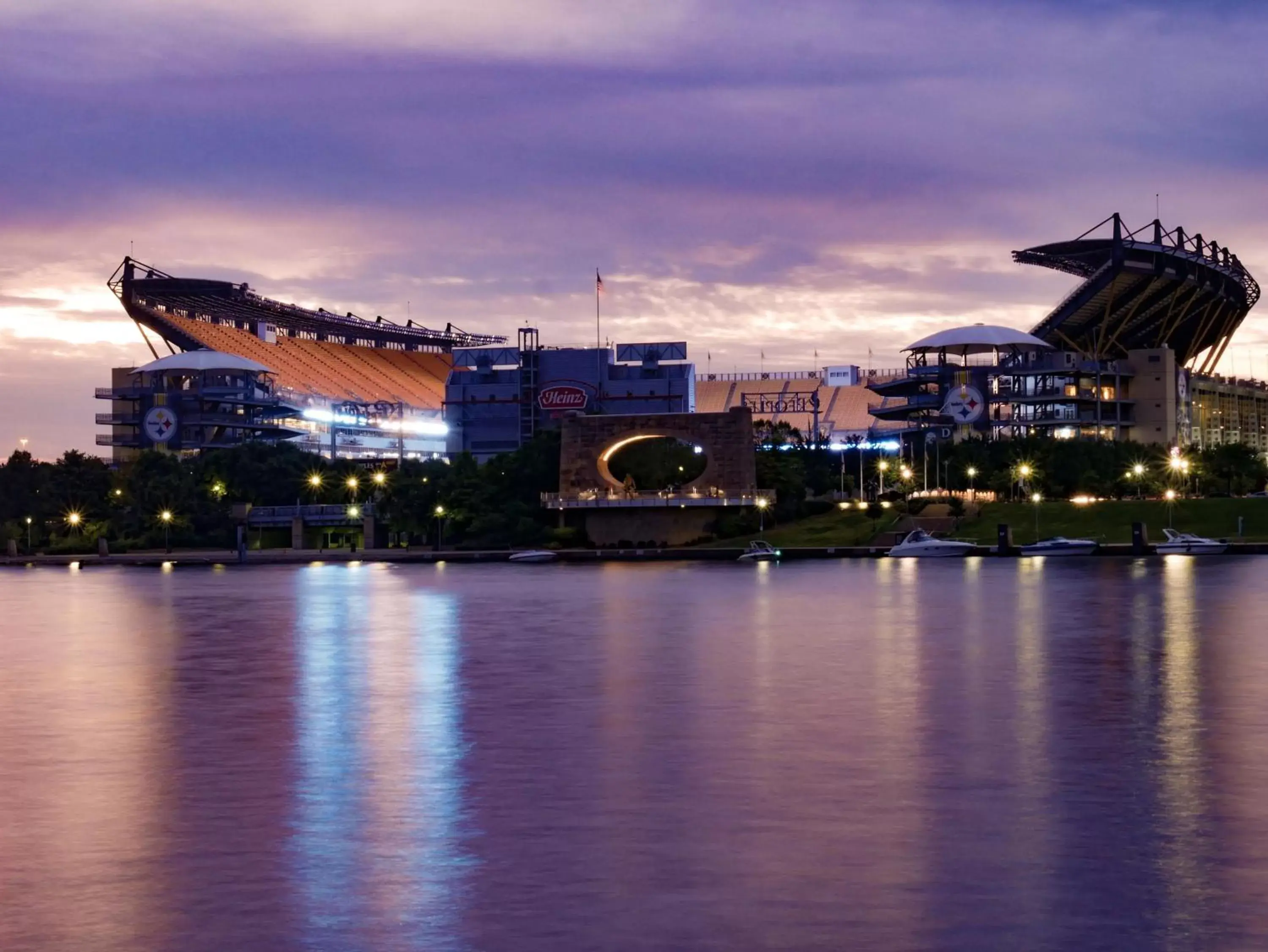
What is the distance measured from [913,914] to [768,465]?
148 metres

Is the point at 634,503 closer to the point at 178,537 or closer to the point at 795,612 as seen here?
the point at 178,537

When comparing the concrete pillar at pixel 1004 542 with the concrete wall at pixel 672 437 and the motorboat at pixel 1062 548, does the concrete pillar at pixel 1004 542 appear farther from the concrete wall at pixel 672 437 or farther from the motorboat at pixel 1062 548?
the concrete wall at pixel 672 437

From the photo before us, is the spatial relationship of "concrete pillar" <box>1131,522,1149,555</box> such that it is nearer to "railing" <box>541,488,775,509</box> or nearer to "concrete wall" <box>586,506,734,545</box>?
"railing" <box>541,488,775,509</box>

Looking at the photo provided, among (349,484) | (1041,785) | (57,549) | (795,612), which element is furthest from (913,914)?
(57,549)

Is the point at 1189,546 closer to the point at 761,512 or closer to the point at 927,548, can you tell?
the point at 927,548

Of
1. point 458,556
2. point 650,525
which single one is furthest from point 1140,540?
point 458,556

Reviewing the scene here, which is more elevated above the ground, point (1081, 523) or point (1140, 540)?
point (1081, 523)

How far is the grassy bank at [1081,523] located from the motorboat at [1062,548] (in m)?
6.92

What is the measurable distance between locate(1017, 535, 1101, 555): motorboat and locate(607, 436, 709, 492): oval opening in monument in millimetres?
39880

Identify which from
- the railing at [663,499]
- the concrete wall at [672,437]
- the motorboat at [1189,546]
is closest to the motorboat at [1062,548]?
the motorboat at [1189,546]

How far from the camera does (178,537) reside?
190125 mm

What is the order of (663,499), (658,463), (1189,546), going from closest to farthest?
1. (1189,546)
2. (663,499)
3. (658,463)

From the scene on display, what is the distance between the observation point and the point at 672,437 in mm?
Result: 173250

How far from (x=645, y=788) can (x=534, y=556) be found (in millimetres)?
124374
